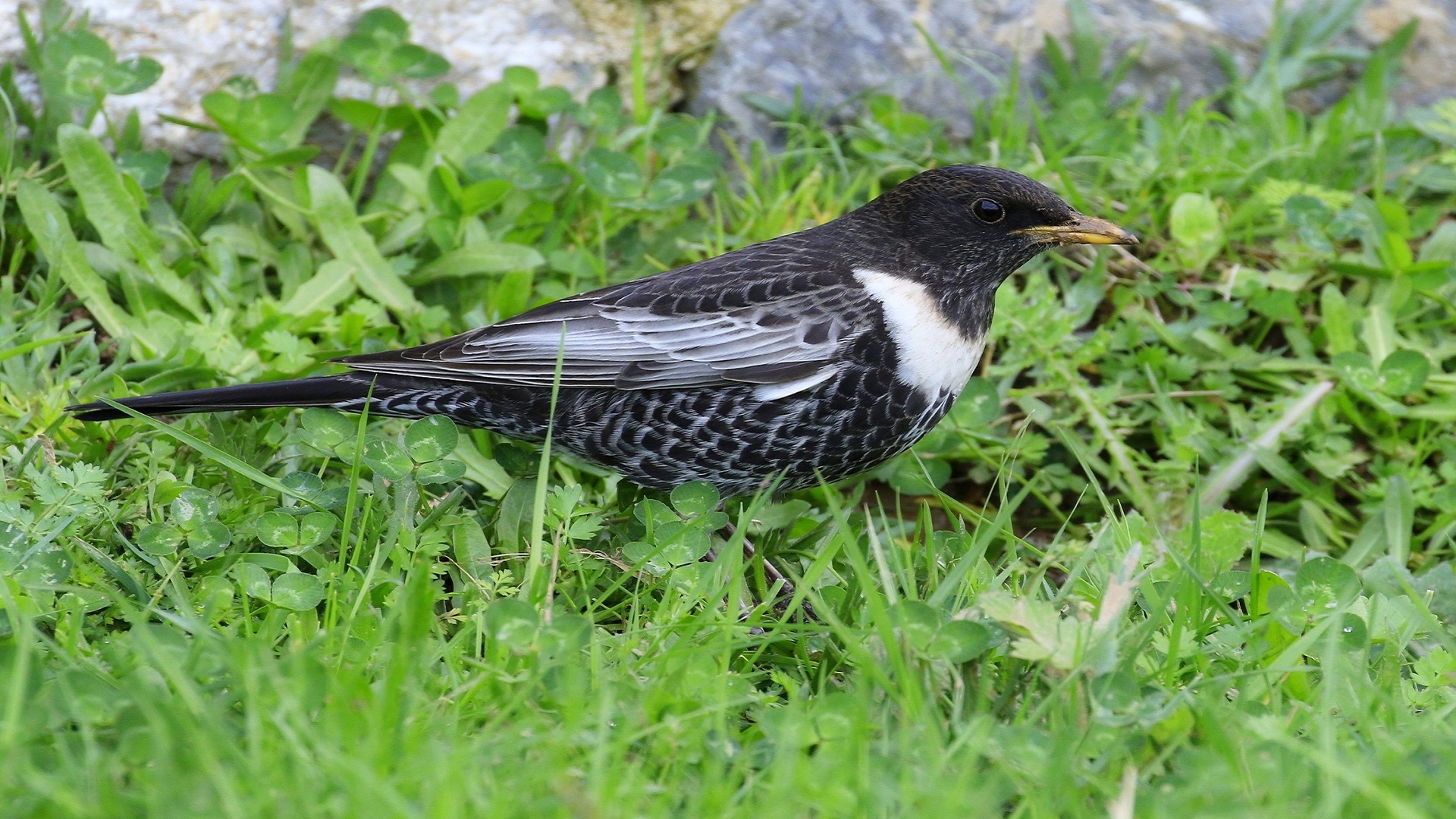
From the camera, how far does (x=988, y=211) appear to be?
391cm

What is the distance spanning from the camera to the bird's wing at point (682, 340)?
3703 mm

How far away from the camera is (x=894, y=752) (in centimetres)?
264

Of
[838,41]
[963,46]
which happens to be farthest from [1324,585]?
[838,41]

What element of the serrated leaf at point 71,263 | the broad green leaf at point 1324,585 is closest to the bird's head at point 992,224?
the broad green leaf at point 1324,585

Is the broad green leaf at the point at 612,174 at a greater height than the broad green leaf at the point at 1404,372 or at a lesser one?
greater

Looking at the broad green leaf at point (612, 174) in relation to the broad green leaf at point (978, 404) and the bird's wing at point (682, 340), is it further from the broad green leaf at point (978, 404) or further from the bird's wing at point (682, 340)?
the broad green leaf at point (978, 404)

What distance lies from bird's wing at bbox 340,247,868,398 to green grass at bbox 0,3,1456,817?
268 mm

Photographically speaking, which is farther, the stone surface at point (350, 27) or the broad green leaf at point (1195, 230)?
the broad green leaf at point (1195, 230)

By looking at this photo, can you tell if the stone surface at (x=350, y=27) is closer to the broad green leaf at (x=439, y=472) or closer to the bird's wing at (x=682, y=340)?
the bird's wing at (x=682, y=340)

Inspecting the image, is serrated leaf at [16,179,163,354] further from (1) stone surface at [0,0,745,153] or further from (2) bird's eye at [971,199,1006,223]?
(2) bird's eye at [971,199,1006,223]

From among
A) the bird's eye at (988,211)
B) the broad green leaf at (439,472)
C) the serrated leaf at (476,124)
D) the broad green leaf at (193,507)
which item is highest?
the bird's eye at (988,211)

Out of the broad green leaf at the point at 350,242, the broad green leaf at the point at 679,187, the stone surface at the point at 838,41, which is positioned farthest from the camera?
the stone surface at the point at 838,41

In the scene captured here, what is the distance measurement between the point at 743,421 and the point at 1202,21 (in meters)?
3.37

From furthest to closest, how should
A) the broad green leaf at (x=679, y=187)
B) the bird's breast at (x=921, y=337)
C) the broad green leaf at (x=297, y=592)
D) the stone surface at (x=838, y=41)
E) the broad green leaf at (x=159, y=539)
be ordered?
1. the stone surface at (x=838, y=41)
2. the broad green leaf at (x=679, y=187)
3. the bird's breast at (x=921, y=337)
4. the broad green leaf at (x=159, y=539)
5. the broad green leaf at (x=297, y=592)
